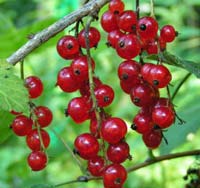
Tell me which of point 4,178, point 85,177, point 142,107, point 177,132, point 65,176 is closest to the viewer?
point 142,107

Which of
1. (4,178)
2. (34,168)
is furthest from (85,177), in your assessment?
(4,178)

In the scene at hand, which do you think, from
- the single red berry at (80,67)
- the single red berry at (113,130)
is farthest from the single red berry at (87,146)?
the single red berry at (80,67)

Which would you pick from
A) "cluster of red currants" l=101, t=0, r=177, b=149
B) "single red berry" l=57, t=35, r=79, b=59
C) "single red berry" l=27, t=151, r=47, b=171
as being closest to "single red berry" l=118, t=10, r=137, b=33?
"cluster of red currants" l=101, t=0, r=177, b=149

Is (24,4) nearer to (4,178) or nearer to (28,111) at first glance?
(4,178)

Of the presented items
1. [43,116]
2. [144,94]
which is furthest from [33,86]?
[144,94]

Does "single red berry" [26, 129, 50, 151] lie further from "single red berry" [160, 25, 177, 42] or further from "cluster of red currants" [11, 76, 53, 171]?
"single red berry" [160, 25, 177, 42]

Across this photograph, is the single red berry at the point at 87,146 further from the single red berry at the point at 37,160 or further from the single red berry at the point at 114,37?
the single red berry at the point at 114,37

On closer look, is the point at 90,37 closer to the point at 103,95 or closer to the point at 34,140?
the point at 103,95
